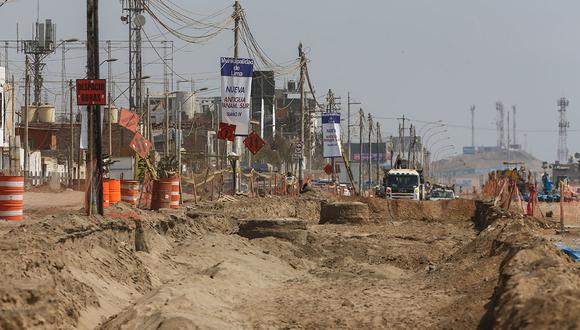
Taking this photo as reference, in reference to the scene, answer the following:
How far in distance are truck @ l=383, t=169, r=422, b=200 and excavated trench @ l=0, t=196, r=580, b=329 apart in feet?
122

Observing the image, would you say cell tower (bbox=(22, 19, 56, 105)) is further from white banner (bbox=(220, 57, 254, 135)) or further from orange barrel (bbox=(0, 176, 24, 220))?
orange barrel (bbox=(0, 176, 24, 220))

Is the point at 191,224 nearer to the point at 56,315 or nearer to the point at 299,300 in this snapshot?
the point at 299,300

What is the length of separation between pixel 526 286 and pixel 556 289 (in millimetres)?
795

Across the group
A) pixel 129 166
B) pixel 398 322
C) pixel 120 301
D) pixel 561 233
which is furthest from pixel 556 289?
pixel 129 166

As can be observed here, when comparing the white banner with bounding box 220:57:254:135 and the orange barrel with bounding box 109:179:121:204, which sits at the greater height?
the white banner with bounding box 220:57:254:135

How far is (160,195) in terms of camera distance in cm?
3250

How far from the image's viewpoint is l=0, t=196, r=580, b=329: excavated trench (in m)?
12.1

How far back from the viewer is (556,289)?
10945 millimetres

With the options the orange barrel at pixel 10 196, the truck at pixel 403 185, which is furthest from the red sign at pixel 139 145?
the truck at pixel 403 185

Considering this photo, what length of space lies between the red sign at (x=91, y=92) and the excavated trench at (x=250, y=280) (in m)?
2.43

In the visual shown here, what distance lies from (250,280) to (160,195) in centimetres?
1188

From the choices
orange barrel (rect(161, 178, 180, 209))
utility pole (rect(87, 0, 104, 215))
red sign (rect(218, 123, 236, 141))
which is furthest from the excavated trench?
red sign (rect(218, 123, 236, 141))

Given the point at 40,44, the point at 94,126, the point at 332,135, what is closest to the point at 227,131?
the point at 94,126

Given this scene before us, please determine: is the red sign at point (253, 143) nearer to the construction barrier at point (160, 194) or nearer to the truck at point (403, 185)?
the construction barrier at point (160, 194)
